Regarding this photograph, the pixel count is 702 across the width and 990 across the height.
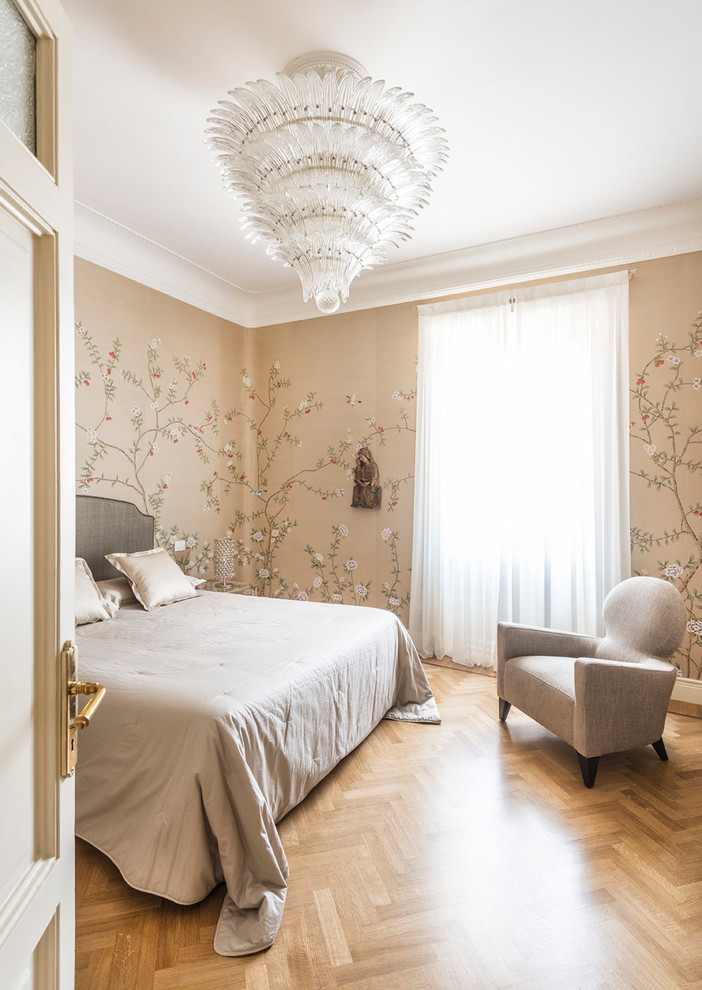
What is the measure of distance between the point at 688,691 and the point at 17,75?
4139 mm

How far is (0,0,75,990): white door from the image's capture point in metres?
0.74

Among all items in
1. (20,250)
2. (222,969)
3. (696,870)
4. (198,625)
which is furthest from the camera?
(198,625)

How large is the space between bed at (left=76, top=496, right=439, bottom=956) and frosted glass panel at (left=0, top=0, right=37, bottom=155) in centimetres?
167

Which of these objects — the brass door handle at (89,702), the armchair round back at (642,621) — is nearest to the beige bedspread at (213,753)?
the brass door handle at (89,702)

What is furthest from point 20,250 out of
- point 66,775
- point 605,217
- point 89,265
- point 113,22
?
point 605,217

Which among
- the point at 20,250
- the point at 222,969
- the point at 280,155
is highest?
the point at 280,155

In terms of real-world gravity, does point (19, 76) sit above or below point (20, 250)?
above

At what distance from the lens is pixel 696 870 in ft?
6.52

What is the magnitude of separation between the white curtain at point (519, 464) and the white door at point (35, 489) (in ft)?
11.6

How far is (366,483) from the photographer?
4.59 meters

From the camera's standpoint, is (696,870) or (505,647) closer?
(696,870)

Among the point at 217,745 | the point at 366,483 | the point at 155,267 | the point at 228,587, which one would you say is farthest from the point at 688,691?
the point at 155,267

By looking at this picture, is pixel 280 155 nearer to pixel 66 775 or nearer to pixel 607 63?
pixel 607 63

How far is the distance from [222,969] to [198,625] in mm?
1654
